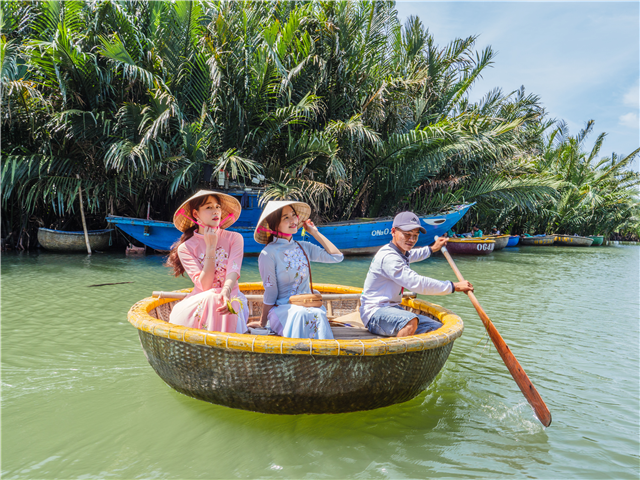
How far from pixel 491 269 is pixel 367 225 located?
148 inches

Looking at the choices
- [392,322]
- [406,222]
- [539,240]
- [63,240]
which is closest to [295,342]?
[392,322]

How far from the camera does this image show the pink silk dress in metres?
3.09

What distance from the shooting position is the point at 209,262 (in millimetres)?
3285

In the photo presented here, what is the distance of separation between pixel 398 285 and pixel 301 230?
8.99 meters

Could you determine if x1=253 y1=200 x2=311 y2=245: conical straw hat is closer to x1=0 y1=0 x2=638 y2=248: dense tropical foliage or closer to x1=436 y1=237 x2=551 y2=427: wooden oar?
x1=436 y1=237 x2=551 y2=427: wooden oar

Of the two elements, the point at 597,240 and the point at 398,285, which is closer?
the point at 398,285

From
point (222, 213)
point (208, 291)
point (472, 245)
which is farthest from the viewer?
point (472, 245)

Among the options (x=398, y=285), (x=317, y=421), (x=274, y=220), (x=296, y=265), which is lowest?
(x=317, y=421)

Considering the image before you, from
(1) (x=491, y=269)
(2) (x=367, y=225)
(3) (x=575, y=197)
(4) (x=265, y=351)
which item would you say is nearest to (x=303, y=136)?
(2) (x=367, y=225)

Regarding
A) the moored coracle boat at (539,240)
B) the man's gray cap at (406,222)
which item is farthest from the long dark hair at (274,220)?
the moored coracle boat at (539,240)

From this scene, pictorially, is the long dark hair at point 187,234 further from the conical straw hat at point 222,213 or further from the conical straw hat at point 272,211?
the conical straw hat at point 272,211

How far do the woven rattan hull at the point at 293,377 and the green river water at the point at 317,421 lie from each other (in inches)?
6.0

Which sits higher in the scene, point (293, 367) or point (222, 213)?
point (222, 213)

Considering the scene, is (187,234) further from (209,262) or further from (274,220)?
(274,220)
